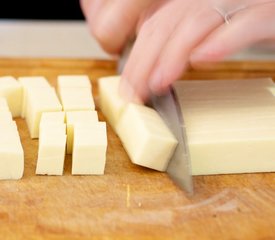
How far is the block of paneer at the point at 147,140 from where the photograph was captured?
149 cm

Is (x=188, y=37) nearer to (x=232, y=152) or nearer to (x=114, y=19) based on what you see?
(x=232, y=152)

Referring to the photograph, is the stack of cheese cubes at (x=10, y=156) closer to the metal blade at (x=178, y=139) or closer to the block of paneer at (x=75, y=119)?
Result: the block of paneer at (x=75, y=119)

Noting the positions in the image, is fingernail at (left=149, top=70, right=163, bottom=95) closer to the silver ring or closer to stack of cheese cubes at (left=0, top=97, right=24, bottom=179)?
the silver ring

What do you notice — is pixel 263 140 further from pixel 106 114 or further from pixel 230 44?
pixel 106 114

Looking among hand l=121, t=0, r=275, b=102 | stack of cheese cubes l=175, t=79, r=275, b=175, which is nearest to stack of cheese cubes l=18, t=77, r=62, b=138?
hand l=121, t=0, r=275, b=102

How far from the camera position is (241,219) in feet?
4.45

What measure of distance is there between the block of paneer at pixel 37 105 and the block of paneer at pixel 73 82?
0.06m

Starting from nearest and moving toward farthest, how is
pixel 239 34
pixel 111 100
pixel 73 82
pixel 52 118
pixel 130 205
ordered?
pixel 130 205
pixel 239 34
pixel 52 118
pixel 111 100
pixel 73 82

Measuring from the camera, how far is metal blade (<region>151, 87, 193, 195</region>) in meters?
1.45

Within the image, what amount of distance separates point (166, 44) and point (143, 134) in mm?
258

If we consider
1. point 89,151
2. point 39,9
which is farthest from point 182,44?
point 39,9

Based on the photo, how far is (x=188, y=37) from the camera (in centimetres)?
152

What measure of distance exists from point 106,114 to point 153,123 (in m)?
0.29

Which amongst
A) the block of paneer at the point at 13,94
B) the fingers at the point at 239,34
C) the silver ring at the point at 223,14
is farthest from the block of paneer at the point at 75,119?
the silver ring at the point at 223,14
